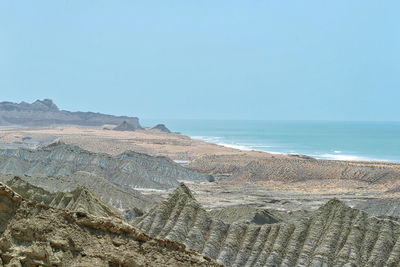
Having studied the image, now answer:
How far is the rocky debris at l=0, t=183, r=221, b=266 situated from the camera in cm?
1034

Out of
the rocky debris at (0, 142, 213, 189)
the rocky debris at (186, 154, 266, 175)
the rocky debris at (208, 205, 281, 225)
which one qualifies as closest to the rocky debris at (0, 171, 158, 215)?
the rocky debris at (0, 142, 213, 189)

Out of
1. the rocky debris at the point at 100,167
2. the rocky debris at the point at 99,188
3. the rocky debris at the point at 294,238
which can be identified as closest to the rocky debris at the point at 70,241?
the rocky debris at the point at 294,238

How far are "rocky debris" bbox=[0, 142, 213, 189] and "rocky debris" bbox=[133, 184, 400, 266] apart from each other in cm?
4148

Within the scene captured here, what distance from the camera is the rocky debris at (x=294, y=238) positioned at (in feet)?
73.3

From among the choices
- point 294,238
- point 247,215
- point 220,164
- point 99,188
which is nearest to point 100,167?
point 99,188

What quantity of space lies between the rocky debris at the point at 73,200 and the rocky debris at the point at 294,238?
6.74 feet

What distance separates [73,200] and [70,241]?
15.9 metres

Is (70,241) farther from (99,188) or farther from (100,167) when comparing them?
(100,167)

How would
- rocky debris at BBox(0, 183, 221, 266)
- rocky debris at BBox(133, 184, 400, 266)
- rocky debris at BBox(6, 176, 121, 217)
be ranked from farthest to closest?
rocky debris at BBox(6, 176, 121, 217) → rocky debris at BBox(133, 184, 400, 266) → rocky debris at BBox(0, 183, 221, 266)

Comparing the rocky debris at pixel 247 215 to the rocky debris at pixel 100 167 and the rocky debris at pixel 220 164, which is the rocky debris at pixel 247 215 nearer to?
the rocky debris at pixel 100 167

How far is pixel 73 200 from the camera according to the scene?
86.5 ft

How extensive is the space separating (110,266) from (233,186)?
6102 centimetres

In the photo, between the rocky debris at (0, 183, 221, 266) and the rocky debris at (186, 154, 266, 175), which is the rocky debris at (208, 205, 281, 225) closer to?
the rocky debris at (0, 183, 221, 266)

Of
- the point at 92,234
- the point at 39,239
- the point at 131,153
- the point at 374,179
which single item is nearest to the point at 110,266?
the point at 92,234
